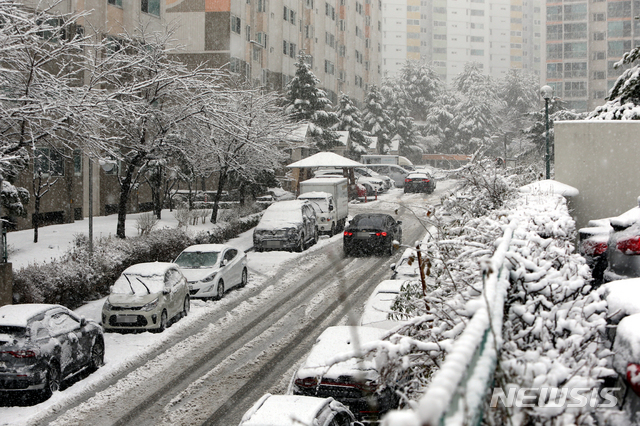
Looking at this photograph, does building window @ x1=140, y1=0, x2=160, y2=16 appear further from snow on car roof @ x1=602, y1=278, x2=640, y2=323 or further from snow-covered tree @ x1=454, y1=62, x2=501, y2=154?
snow-covered tree @ x1=454, y1=62, x2=501, y2=154

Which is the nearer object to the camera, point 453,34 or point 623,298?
point 623,298

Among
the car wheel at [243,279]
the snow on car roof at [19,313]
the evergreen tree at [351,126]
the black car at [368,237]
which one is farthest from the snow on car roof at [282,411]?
the evergreen tree at [351,126]

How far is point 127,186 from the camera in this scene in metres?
22.1

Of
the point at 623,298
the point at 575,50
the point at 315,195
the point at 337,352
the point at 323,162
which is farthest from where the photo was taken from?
the point at 575,50

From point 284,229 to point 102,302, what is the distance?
30.8 feet

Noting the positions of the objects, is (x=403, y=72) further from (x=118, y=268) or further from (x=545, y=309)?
(x=545, y=309)

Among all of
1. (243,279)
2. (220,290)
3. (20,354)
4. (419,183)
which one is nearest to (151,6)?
(243,279)

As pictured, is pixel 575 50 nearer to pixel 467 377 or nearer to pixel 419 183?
pixel 419 183

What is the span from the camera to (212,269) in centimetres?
1873

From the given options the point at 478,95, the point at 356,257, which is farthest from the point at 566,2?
the point at 356,257

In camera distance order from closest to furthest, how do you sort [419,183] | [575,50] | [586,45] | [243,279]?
[243,279] < [419,183] < [586,45] < [575,50]

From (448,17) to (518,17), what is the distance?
18500 mm

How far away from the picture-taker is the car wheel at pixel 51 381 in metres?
11.1

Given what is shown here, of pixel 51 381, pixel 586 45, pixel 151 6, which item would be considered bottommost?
pixel 51 381
